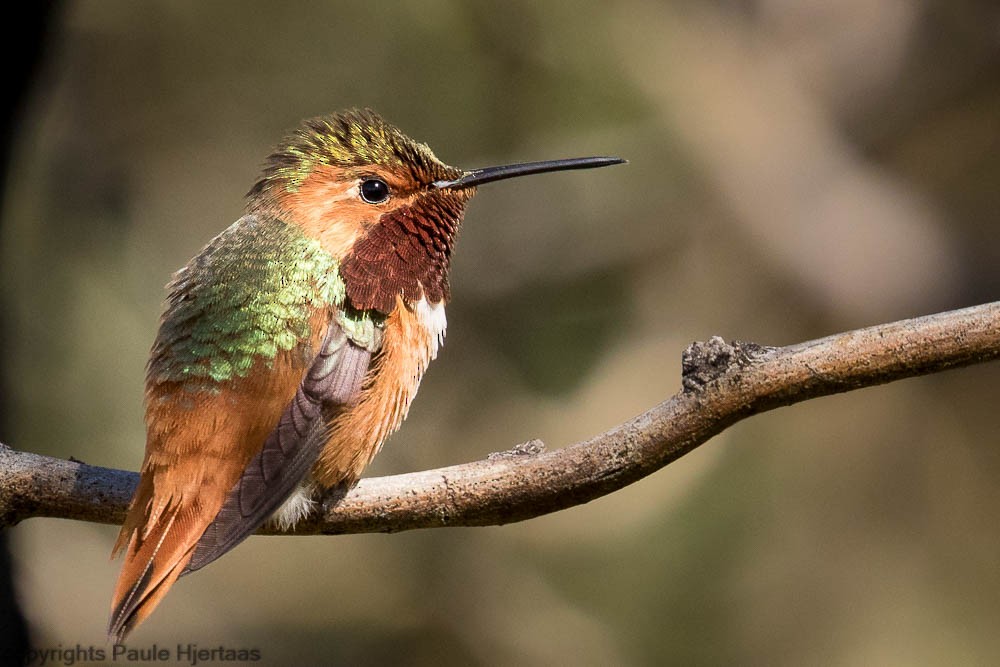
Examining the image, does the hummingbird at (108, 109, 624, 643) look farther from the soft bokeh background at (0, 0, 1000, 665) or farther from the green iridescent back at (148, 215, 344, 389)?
the soft bokeh background at (0, 0, 1000, 665)

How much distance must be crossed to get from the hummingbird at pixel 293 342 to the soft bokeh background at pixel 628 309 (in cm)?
379

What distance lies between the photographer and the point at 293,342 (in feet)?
12.7

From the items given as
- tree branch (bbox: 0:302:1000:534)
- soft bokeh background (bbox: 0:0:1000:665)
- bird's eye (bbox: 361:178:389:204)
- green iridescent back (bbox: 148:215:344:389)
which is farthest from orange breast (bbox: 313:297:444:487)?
soft bokeh background (bbox: 0:0:1000:665)

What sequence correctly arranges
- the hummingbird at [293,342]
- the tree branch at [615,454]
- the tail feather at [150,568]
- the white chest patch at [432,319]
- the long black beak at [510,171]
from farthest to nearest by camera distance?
the long black beak at [510,171] < the white chest patch at [432,319] < the hummingbird at [293,342] < the tail feather at [150,568] < the tree branch at [615,454]

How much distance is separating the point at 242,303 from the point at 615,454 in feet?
4.66

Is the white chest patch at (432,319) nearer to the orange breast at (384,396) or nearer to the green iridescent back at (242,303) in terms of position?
A: the orange breast at (384,396)

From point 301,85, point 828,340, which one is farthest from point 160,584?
point 301,85

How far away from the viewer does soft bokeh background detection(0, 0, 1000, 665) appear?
8.12m

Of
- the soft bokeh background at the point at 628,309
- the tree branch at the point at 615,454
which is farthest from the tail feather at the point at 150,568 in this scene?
the soft bokeh background at the point at 628,309

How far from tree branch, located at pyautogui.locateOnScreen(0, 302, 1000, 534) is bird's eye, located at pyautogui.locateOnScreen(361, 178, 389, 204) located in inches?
45.6

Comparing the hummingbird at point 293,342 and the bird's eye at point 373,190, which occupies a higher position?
the bird's eye at point 373,190

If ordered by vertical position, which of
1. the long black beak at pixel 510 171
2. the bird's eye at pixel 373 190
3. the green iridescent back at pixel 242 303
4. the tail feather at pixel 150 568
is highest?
the long black beak at pixel 510 171

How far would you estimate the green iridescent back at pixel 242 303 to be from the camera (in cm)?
383

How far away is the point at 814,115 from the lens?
9531 millimetres
